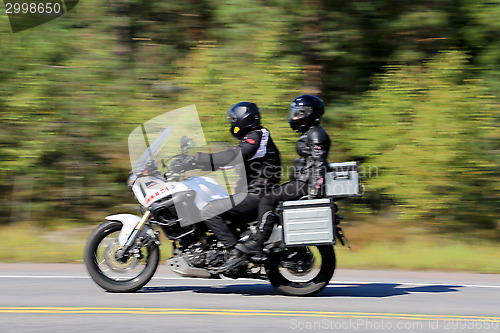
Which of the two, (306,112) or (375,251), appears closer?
(306,112)

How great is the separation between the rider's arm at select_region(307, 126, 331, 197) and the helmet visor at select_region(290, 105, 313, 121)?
29cm

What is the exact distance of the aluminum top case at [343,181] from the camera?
248 inches

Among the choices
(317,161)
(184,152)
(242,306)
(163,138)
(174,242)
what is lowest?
(242,306)

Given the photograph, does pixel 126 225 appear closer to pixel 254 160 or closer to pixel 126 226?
pixel 126 226

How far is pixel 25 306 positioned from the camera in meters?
6.04

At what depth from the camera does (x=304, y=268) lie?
6602mm

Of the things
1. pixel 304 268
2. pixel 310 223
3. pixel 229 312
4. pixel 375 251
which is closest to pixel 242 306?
pixel 229 312

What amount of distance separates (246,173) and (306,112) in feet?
2.98

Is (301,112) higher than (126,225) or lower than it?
higher

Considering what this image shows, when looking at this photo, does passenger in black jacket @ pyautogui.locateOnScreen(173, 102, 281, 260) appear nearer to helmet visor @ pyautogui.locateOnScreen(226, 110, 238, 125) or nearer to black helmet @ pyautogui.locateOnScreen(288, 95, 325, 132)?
helmet visor @ pyautogui.locateOnScreen(226, 110, 238, 125)

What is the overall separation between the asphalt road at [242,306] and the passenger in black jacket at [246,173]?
80 cm

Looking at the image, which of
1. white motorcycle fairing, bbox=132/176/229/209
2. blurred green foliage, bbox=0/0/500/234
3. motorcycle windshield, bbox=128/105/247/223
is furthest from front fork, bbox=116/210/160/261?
blurred green foliage, bbox=0/0/500/234

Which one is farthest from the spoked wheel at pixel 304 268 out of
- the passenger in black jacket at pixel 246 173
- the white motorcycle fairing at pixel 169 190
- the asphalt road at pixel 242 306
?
the white motorcycle fairing at pixel 169 190

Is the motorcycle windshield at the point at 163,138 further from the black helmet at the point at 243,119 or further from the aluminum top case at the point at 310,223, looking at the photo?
the aluminum top case at the point at 310,223
